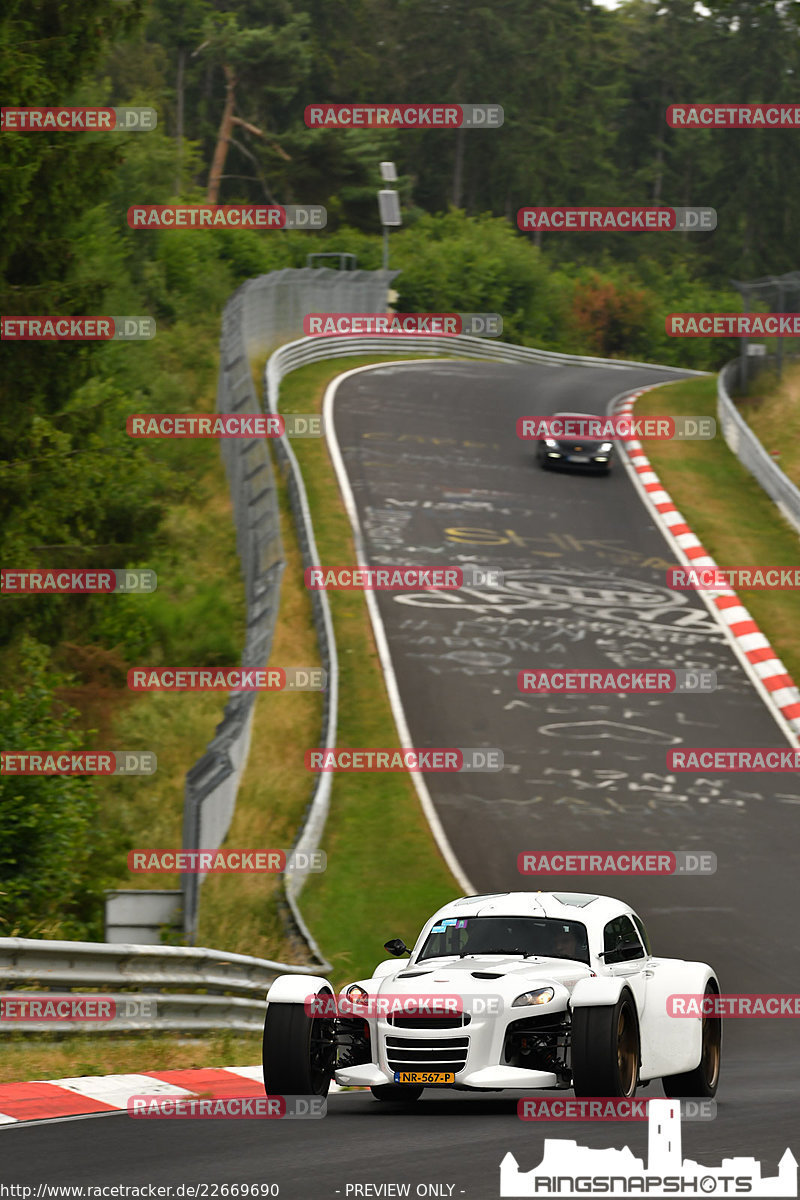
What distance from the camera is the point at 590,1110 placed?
8680 millimetres

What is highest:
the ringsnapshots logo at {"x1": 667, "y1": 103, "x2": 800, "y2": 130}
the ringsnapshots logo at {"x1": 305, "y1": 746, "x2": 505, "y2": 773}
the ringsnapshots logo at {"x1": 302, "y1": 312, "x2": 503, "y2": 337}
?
the ringsnapshots logo at {"x1": 667, "y1": 103, "x2": 800, "y2": 130}

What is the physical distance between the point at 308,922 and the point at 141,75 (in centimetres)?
7166

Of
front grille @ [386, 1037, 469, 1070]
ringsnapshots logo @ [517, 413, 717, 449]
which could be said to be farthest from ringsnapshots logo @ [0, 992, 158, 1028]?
ringsnapshots logo @ [517, 413, 717, 449]

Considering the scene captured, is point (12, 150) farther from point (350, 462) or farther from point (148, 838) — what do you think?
point (350, 462)

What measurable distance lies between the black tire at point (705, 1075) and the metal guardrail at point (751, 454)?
21.8 metres

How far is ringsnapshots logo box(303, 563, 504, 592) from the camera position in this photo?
28.4m

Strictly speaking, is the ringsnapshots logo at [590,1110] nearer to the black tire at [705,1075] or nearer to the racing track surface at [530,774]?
the racing track surface at [530,774]

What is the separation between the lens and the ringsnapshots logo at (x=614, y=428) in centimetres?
3628

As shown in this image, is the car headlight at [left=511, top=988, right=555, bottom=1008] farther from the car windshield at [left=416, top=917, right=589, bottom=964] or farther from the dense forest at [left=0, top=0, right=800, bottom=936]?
the dense forest at [left=0, top=0, right=800, bottom=936]

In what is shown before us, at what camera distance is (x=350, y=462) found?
3578 centimetres

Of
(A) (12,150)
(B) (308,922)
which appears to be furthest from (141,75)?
Answer: (B) (308,922)

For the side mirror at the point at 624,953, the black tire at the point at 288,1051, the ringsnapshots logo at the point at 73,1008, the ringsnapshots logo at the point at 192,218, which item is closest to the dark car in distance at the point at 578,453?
the ringsnapshots logo at the point at 192,218

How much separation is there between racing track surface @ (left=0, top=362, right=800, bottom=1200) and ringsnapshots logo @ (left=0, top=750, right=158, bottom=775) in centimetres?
393

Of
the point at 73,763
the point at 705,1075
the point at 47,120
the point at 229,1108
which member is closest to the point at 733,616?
the point at 73,763
